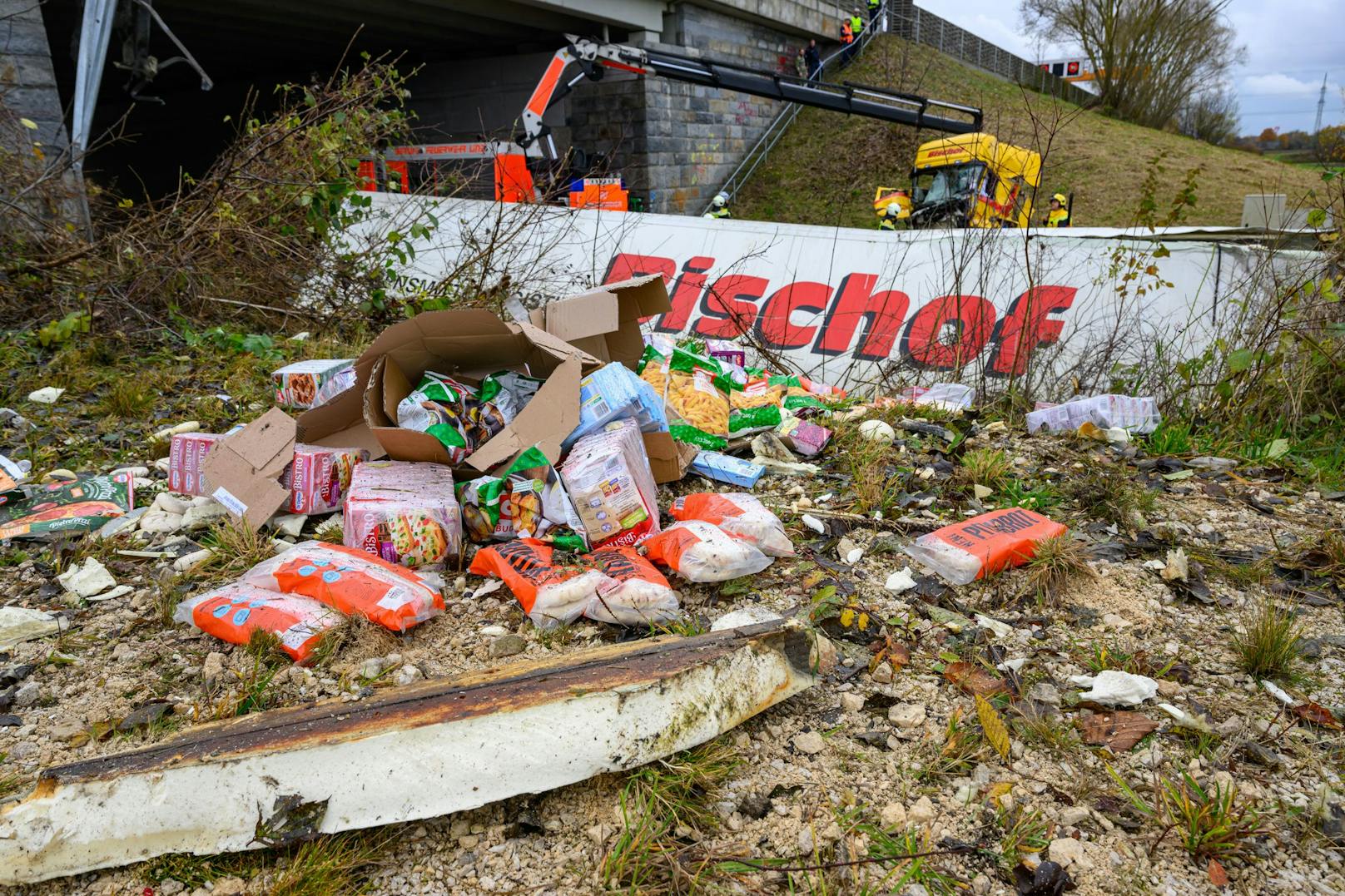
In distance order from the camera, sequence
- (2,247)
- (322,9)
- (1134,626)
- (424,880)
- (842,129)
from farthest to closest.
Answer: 1. (842,129)
2. (322,9)
3. (2,247)
4. (1134,626)
5. (424,880)

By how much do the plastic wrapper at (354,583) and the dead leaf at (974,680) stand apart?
4.23 ft

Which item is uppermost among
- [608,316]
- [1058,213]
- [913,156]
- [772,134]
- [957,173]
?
[772,134]

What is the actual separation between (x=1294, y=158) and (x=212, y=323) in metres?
18.9

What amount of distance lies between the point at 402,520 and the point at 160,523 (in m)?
0.97

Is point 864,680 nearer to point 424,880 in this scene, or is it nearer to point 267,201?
point 424,880

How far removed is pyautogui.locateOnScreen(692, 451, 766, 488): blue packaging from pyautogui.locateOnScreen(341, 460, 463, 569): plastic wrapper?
961 millimetres

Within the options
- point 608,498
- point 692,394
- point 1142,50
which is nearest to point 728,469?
point 692,394

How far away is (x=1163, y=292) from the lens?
14.8ft

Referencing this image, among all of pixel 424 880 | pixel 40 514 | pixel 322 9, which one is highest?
pixel 322 9

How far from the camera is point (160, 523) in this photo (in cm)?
265

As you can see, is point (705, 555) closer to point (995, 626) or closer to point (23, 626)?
point (995, 626)

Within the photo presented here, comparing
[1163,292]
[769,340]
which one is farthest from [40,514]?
[1163,292]

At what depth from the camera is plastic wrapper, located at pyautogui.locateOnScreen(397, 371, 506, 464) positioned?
254 centimetres

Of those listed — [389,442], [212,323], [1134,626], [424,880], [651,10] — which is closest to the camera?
[424,880]
